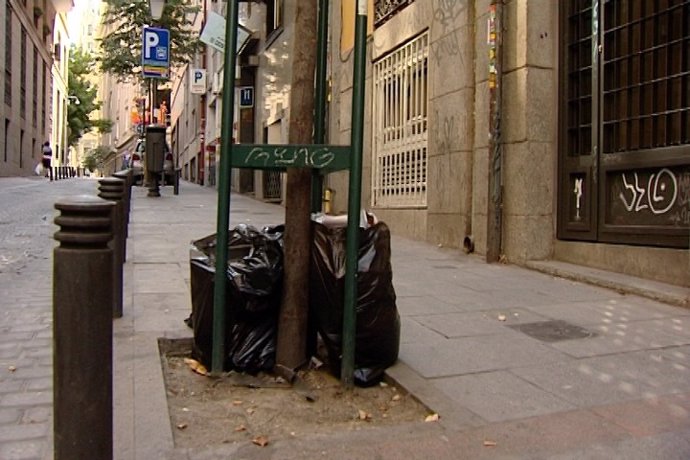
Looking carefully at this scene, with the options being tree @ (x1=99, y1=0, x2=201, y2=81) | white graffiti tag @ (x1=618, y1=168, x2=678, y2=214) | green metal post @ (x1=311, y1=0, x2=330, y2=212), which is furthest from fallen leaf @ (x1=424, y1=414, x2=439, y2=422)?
tree @ (x1=99, y1=0, x2=201, y2=81)

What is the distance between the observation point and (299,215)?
151 inches

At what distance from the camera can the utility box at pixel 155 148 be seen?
56.2 feet

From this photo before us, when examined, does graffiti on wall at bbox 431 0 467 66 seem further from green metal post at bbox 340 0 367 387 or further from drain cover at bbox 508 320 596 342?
green metal post at bbox 340 0 367 387

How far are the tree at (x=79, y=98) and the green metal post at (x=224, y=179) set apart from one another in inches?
2508

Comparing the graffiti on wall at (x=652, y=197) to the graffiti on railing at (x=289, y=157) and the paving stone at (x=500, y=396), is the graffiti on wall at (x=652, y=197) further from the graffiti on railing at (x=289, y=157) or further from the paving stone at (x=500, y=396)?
the graffiti on railing at (x=289, y=157)

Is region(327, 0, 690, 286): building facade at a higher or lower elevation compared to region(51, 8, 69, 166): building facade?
lower

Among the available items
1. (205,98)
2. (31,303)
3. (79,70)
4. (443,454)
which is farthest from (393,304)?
(79,70)

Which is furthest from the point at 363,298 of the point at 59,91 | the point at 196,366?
the point at 59,91

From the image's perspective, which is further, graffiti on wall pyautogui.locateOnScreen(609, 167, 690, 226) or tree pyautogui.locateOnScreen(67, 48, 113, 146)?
tree pyautogui.locateOnScreen(67, 48, 113, 146)

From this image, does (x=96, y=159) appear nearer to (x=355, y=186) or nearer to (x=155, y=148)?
(x=155, y=148)

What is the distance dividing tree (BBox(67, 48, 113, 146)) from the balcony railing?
5652cm

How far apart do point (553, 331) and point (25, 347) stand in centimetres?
365

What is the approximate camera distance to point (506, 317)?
207 inches

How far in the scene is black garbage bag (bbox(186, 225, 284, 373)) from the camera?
12.3 ft
